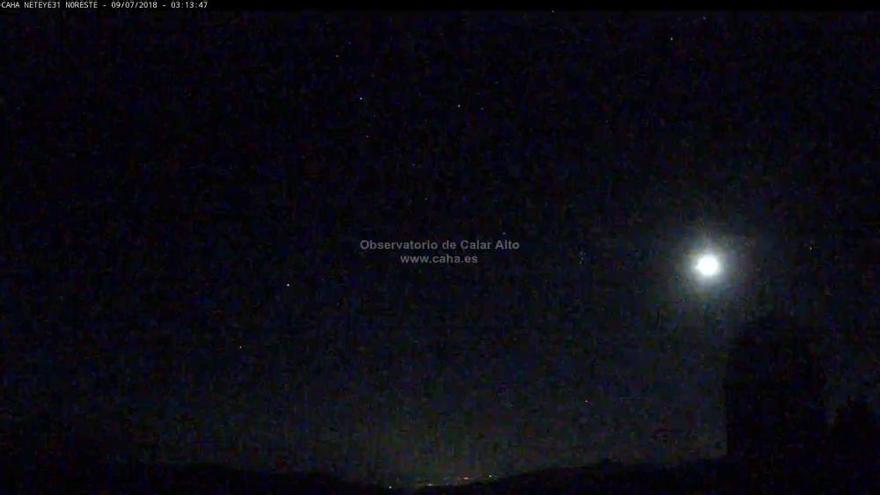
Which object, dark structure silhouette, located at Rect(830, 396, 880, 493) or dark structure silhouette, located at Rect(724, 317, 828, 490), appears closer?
dark structure silhouette, located at Rect(830, 396, 880, 493)

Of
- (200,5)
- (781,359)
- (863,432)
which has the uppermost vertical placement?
(200,5)

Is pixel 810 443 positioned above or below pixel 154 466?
below

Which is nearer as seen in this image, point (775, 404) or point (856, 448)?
point (856, 448)

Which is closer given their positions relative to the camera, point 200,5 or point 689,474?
point 200,5

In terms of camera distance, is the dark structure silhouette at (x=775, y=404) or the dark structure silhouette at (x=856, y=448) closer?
the dark structure silhouette at (x=856, y=448)

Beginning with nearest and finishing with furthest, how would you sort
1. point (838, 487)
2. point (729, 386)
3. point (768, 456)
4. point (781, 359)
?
point (838, 487) → point (768, 456) → point (729, 386) → point (781, 359)

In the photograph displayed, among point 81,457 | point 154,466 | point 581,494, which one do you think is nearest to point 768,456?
point 581,494

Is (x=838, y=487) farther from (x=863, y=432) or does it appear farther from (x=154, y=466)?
(x=154, y=466)

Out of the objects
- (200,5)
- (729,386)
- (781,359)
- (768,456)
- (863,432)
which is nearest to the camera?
(200,5)
